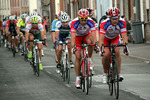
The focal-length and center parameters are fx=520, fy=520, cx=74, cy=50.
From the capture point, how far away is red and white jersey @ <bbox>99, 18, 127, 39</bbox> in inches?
432

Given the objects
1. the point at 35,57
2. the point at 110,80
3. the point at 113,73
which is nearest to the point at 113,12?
the point at 113,73

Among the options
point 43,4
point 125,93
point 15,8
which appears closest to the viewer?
point 125,93

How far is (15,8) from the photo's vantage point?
99062 millimetres

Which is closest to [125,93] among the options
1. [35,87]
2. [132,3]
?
[35,87]

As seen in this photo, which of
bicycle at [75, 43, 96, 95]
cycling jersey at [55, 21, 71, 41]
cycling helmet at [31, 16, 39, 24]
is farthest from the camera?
cycling helmet at [31, 16, 39, 24]

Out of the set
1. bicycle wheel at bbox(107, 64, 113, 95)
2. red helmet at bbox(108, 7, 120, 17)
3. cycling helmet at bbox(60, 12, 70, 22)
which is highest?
cycling helmet at bbox(60, 12, 70, 22)

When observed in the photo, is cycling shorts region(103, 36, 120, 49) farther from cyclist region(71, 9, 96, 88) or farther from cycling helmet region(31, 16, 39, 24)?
cycling helmet region(31, 16, 39, 24)

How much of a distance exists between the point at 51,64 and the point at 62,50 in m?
4.82

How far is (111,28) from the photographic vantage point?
36.2ft

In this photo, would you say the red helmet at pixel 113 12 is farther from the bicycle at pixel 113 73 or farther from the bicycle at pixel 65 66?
the bicycle at pixel 65 66

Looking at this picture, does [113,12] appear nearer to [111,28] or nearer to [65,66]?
[111,28]

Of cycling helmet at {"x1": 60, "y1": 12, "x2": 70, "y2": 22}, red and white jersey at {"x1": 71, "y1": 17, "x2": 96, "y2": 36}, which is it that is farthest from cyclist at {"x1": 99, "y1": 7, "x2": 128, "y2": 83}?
cycling helmet at {"x1": 60, "y1": 12, "x2": 70, "y2": 22}

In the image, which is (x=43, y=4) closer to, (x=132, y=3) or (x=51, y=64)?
(x=132, y=3)

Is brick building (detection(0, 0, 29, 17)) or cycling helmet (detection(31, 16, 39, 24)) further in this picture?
brick building (detection(0, 0, 29, 17))
